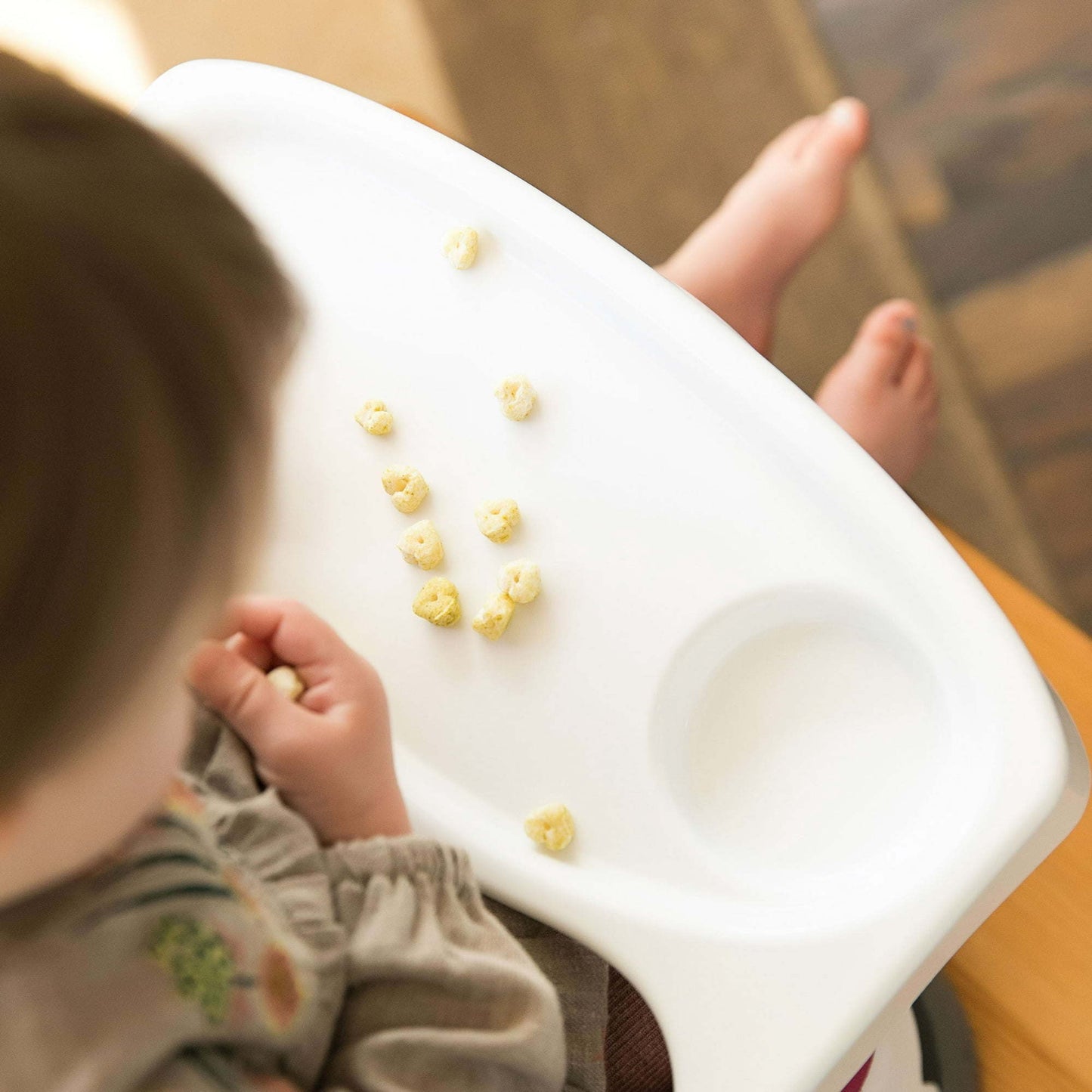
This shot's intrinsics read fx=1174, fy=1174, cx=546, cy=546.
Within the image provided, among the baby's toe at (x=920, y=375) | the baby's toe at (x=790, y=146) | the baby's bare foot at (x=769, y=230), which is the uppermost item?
the baby's toe at (x=790, y=146)

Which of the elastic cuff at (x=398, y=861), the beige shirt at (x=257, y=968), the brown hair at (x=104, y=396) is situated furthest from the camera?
the elastic cuff at (x=398, y=861)

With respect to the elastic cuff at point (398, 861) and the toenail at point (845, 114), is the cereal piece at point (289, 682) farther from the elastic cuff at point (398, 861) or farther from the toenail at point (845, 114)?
the toenail at point (845, 114)

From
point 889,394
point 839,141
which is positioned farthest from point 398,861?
point 839,141

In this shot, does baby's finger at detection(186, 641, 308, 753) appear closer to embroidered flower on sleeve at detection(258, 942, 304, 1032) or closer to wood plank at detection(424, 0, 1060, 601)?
embroidered flower on sleeve at detection(258, 942, 304, 1032)

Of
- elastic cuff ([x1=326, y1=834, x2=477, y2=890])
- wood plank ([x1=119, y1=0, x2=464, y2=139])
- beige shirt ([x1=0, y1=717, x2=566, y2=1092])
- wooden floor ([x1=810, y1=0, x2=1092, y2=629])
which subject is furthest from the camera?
wood plank ([x1=119, y1=0, x2=464, y2=139])

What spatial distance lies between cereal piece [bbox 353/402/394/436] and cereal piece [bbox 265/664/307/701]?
115 millimetres

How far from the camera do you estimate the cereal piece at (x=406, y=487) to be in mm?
521

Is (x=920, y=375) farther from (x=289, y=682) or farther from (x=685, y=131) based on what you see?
(x=289, y=682)

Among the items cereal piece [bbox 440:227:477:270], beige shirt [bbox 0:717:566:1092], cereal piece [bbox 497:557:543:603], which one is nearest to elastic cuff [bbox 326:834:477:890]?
beige shirt [bbox 0:717:566:1092]

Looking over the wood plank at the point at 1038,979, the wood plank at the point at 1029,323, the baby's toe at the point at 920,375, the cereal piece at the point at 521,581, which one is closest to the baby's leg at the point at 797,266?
the baby's toe at the point at 920,375

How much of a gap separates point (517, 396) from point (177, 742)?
0.23 meters

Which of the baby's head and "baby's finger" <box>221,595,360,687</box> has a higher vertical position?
the baby's head

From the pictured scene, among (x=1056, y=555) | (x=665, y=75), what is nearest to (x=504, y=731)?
(x=1056, y=555)

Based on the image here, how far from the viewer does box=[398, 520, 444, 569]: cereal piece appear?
52 centimetres
